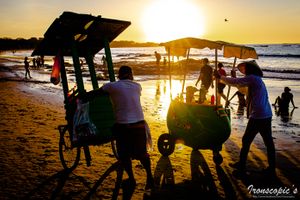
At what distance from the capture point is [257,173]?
6.65m

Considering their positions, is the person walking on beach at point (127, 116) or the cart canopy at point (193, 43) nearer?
the person walking on beach at point (127, 116)

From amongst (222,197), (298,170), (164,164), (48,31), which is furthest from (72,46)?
(298,170)

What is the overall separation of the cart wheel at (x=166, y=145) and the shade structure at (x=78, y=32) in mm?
2688

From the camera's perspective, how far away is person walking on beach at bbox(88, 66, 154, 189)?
5203 millimetres

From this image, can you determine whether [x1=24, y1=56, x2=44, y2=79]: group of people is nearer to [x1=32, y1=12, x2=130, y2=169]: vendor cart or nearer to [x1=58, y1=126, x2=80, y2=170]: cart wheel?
[x1=58, y1=126, x2=80, y2=170]: cart wheel

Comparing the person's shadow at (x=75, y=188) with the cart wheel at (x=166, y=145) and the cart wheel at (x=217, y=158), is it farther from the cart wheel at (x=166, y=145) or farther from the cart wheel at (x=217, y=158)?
the cart wheel at (x=217, y=158)

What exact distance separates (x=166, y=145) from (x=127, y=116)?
288 cm

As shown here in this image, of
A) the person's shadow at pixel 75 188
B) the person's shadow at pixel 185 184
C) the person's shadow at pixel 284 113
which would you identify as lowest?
the person's shadow at pixel 284 113

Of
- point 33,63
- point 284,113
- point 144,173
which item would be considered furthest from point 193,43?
point 33,63

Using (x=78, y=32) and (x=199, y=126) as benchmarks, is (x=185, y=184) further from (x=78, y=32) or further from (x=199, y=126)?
(x=78, y=32)

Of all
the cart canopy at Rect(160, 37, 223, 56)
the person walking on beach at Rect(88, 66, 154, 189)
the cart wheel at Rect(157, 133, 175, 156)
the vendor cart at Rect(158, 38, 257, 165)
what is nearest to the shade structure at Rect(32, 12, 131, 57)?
the person walking on beach at Rect(88, 66, 154, 189)

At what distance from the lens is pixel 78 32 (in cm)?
604

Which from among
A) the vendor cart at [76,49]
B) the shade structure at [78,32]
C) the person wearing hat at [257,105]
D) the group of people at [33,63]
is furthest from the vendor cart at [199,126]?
the group of people at [33,63]

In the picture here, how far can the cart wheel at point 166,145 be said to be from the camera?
766cm
